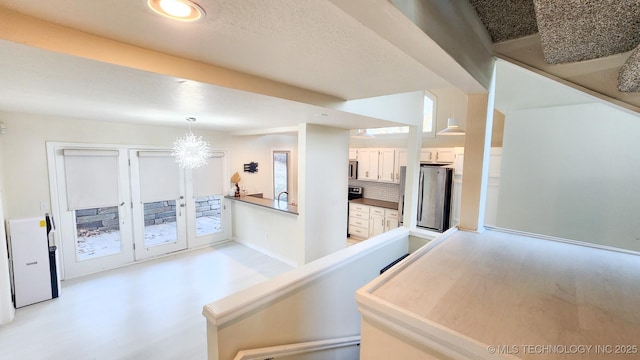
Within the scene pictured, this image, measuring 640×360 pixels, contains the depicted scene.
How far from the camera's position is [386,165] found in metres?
5.49

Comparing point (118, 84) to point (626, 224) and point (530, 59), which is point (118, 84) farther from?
point (626, 224)

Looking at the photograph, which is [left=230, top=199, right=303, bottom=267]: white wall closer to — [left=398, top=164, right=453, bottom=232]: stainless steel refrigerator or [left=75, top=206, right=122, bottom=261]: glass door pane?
[left=75, top=206, right=122, bottom=261]: glass door pane

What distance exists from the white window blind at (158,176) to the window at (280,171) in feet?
7.68

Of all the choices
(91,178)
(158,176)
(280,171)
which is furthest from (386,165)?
(91,178)

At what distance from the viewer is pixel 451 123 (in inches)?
134

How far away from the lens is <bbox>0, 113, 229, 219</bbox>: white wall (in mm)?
3184

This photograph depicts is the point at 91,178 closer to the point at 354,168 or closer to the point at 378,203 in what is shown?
the point at 354,168

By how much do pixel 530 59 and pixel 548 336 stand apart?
1693 millimetres

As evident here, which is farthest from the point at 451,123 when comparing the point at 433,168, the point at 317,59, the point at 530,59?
the point at 317,59

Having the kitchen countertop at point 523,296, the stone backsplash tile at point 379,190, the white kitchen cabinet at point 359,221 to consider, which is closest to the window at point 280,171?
the stone backsplash tile at point 379,190

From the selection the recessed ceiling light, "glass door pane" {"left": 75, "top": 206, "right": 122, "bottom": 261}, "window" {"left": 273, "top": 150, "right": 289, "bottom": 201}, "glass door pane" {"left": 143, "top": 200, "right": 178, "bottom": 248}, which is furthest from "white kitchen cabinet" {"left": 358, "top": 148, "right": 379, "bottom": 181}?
the recessed ceiling light

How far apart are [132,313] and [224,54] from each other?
323 centimetres

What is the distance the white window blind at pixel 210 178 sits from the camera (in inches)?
195

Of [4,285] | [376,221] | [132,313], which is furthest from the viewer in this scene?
[376,221]
